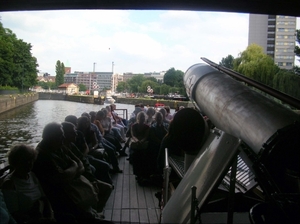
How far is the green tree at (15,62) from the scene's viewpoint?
54.2 meters

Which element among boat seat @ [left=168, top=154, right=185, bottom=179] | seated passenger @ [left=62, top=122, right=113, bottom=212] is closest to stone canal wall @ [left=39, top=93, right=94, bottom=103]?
boat seat @ [left=168, top=154, right=185, bottom=179]

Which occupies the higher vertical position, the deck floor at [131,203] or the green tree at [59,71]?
the green tree at [59,71]

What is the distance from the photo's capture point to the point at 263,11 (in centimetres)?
780

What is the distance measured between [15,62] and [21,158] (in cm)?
6542

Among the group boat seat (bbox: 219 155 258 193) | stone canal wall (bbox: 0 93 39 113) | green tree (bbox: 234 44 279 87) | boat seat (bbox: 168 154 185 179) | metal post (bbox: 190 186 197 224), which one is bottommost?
stone canal wall (bbox: 0 93 39 113)

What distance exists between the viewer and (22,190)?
2.71 meters

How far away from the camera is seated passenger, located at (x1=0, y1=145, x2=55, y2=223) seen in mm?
2652

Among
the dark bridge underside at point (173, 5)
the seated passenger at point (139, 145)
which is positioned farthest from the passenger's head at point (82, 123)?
the dark bridge underside at point (173, 5)

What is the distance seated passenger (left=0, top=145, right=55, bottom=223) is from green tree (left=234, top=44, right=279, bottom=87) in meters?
33.9

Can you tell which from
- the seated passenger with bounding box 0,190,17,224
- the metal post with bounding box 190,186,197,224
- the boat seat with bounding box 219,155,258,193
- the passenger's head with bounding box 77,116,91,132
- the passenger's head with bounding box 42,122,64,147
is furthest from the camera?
the passenger's head with bounding box 77,116,91,132

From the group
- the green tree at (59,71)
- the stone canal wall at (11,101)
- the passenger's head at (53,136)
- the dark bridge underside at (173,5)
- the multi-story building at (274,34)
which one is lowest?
the stone canal wall at (11,101)

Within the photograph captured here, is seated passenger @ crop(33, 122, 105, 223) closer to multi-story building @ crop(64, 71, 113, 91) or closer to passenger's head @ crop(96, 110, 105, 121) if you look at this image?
passenger's head @ crop(96, 110, 105, 121)

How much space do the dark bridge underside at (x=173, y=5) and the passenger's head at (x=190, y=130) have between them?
15.5 feet

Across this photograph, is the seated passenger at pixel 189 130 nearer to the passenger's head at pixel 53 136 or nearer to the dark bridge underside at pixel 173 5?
the passenger's head at pixel 53 136
